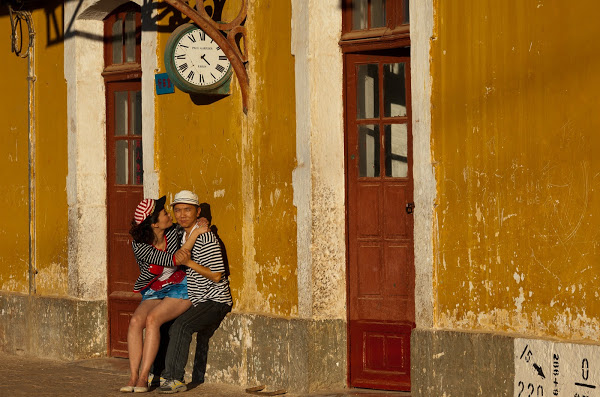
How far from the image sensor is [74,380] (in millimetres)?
10812

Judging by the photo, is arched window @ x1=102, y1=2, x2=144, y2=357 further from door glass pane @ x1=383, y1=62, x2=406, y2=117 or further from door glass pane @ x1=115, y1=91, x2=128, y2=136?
door glass pane @ x1=383, y1=62, x2=406, y2=117

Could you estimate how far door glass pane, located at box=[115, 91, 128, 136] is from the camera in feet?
39.4

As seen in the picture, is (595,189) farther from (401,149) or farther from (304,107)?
(304,107)

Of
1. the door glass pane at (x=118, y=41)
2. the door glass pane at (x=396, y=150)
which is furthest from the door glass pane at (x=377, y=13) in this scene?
the door glass pane at (x=118, y=41)

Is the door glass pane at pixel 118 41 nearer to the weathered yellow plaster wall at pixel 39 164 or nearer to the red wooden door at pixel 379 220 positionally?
the weathered yellow plaster wall at pixel 39 164

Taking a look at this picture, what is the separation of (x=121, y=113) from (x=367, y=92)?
10.9 feet

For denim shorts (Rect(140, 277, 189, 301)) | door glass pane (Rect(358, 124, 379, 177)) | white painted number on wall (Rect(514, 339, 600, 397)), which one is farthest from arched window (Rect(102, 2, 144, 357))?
white painted number on wall (Rect(514, 339, 600, 397))

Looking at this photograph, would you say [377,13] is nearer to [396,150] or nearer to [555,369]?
[396,150]

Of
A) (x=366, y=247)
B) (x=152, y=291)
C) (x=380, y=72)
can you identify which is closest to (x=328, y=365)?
(x=366, y=247)

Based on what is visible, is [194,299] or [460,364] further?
[194,299]

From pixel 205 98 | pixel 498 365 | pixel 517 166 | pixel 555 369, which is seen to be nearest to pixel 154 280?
pixel 205 98

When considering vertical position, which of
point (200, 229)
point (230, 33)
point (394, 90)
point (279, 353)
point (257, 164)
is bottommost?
point (279, 353)

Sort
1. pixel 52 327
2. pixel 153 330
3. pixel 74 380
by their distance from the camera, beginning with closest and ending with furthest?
pixel 153 330
pixel 74 380
pixel 52 327

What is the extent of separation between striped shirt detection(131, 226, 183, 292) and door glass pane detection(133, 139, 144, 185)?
5.02 ft
